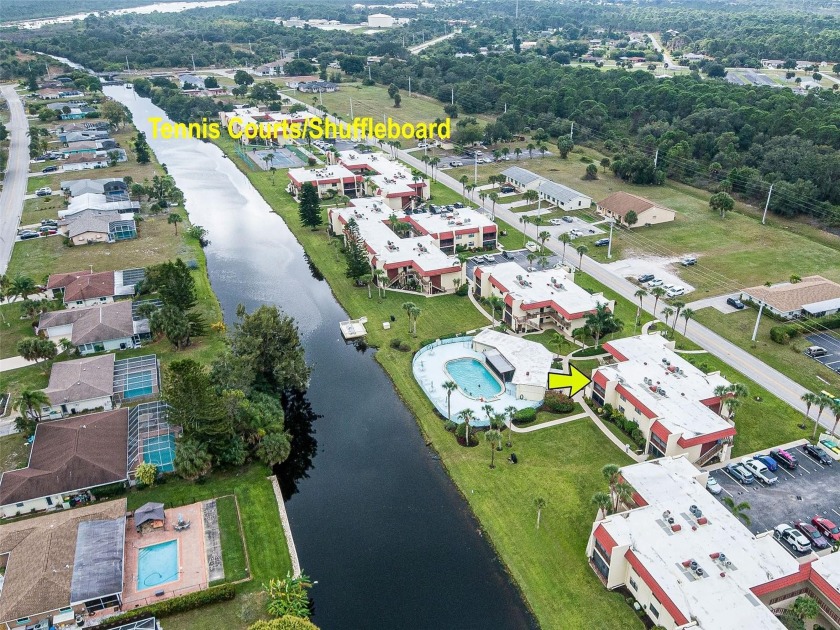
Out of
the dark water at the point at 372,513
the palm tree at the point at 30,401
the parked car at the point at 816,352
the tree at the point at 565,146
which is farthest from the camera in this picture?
the tree at the point at 565,146

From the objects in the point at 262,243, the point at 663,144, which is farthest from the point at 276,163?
the point at 663,144

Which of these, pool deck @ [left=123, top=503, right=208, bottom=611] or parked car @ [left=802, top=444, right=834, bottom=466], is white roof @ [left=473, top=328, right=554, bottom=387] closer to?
parked car @ [left=802, top=444, right=834, bottom=466]

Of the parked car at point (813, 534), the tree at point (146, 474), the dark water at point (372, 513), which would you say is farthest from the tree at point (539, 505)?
the tree at point (146, 474)

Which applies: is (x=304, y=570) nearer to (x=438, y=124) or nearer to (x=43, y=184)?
(x=43, y=184)

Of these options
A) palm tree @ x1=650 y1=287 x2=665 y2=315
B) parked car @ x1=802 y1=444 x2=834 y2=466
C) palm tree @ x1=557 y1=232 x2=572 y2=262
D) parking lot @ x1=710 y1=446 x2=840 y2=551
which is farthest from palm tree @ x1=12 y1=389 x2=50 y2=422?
parked car @ x1=802 y1=444 x2=834 y2=466

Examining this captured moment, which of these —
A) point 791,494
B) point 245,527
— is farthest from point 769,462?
point 245,527

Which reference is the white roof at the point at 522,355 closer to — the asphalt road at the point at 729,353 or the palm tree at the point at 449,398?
the palm tree at the point at 449,398
